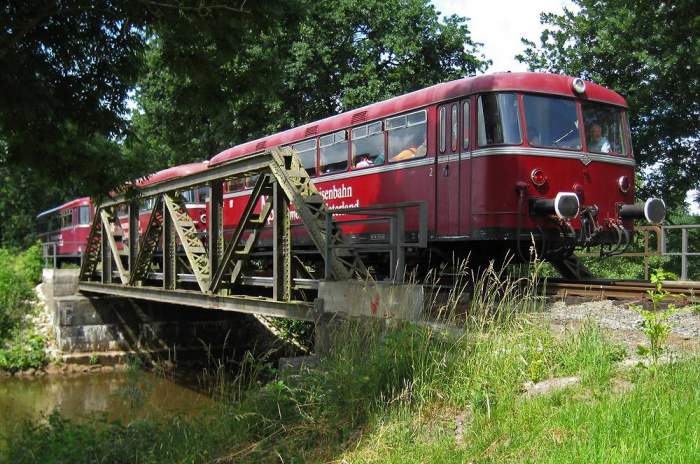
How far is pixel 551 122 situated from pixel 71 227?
2524 centimetres

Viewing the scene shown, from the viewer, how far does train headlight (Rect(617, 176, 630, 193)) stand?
36.1ft

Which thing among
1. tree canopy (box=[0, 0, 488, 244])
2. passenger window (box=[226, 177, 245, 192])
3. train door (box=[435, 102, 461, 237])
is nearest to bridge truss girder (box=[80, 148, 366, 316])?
passenger window (box=[226, 177, 245, 192])

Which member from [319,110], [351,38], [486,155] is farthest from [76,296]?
[486,155]

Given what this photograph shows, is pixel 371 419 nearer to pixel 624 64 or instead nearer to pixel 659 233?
pixel 659 233

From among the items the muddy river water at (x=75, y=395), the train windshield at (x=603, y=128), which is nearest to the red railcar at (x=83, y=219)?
the muddy river water at (x=75, y=395)

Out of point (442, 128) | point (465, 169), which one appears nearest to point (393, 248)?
point (465, 169)

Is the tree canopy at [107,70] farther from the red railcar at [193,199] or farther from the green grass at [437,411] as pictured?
the red railcar at [193,199]

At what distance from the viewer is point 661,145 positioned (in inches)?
818

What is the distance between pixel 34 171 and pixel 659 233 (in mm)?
10784

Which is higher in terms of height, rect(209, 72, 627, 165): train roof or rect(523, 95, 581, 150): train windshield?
rect(209, 72, 627, 165): train roof

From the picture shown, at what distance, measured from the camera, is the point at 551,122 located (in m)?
10.4

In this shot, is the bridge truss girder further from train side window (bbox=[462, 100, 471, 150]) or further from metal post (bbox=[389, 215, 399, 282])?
train side window (bbox=[462, 100, 471, 150])

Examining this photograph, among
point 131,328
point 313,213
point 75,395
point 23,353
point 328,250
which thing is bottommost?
point 75,395

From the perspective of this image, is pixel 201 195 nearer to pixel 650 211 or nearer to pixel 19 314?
pixel 19 314
